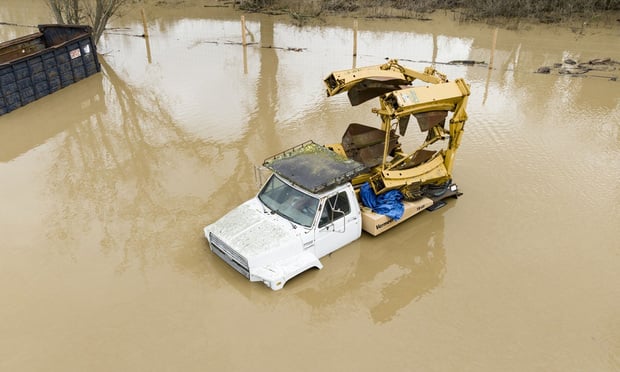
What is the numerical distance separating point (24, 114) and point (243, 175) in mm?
8488

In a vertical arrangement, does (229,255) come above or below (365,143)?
below

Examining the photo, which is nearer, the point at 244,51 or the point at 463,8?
the point at 244,51

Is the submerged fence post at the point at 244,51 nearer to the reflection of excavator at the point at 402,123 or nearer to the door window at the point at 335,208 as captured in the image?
the reflection of excavator at the point at 402,123

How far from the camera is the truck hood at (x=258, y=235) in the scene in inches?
341

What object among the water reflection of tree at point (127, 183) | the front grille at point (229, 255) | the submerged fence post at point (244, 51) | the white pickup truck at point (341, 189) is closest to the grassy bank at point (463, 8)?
the submerged fence post at point (244, 51)

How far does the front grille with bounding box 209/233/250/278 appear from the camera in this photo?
8.76 meters

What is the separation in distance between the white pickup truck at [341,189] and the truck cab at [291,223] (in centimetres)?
2

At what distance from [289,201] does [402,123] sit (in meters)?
3.11

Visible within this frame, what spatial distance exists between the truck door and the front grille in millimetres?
1390

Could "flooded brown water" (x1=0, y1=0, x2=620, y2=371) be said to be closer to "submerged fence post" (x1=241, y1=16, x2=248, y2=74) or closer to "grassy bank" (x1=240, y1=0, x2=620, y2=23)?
"submerged fence post" (x1=241, y1=16, x2=248, y2=74)

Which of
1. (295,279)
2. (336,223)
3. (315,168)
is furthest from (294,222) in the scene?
(315,168)

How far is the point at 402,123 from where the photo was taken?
10672 millimetres

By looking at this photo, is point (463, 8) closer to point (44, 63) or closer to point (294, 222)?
point (44, 63)

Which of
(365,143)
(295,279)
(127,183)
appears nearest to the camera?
(295,279)
